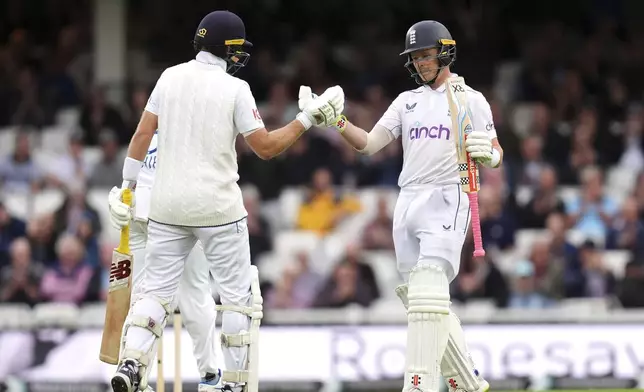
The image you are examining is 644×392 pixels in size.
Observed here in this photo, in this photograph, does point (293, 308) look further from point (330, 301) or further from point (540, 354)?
point (540, 354)

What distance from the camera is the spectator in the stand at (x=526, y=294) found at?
1356 centimetres

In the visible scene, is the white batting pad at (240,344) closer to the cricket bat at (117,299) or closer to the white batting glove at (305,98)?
the cricket bat at (117,299)

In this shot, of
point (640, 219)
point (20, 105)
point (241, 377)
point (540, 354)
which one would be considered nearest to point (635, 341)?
point (540, 354)

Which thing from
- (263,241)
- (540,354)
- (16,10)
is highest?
(16,10)

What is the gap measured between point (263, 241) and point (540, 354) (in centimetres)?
343

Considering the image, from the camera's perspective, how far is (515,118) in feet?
54.7

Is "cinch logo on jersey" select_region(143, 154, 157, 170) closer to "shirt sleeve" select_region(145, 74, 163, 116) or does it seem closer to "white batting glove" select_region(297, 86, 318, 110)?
"shirt sleeve" select_region(145, 74, 163, 116)

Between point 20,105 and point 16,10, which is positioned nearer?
point 20,105

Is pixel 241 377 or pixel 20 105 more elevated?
pixel 20 105

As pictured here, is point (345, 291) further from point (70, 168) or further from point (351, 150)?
point (70, 168)

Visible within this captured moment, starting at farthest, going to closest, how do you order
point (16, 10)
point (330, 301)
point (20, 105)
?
1. point (16, 10)
2. point (20, 105)
3. point (330, 301)

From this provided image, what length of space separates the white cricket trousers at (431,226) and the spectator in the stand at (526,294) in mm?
5225

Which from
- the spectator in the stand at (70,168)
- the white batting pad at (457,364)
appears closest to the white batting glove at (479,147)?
the white batting pad at (457,364)

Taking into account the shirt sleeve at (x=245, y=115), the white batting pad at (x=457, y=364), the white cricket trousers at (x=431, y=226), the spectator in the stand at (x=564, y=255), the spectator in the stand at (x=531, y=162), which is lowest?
the white batting pad at (x=457, y=364)
